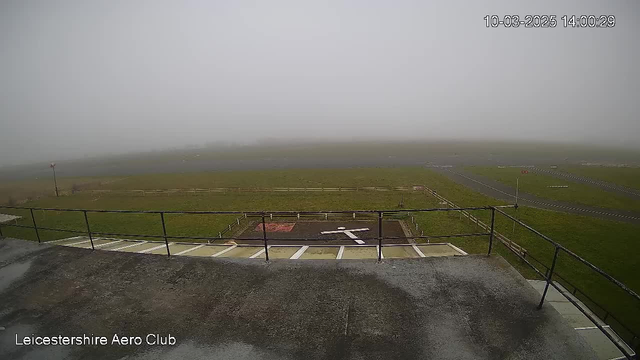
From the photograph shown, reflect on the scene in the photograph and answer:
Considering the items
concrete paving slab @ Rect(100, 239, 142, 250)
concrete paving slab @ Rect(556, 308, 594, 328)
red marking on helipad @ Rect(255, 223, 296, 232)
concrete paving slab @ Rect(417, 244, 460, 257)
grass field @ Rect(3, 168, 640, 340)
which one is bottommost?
grass field @ Rect(3, 168, 640, 340)

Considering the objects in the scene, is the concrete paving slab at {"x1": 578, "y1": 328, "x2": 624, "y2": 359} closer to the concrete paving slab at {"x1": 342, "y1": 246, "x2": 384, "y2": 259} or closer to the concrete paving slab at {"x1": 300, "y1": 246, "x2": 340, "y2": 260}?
the concrete paving slab at {"x1": 342, "y1": 246, "x2": 384, "y2": 259}

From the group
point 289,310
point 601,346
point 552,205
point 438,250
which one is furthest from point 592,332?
point 552,205

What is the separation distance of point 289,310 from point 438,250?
40.8 feet

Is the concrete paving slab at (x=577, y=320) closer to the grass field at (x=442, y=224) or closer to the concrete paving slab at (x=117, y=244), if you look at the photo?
the grass field at (x=442, y=224)

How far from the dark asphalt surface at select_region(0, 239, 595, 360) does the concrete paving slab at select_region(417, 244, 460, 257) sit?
29.1 feet

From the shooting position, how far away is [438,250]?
Result: 45.9 feet

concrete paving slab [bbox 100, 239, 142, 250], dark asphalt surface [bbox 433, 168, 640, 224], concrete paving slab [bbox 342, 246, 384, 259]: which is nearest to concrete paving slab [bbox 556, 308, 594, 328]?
concrete paving slab [bbox 342, 246, 384, 259]

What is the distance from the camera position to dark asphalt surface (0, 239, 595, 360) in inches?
129

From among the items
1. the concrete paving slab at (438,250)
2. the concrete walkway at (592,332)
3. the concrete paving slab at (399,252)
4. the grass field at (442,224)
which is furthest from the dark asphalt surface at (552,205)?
the concrete walkway at (592,332)

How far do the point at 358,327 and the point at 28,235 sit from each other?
105ft

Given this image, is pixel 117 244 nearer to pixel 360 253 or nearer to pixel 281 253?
pixel 281 253

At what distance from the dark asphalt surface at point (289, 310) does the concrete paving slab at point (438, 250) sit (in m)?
8.86

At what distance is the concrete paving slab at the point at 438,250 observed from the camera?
13320 millimetres

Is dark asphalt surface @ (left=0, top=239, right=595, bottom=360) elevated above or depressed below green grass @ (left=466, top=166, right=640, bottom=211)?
above
